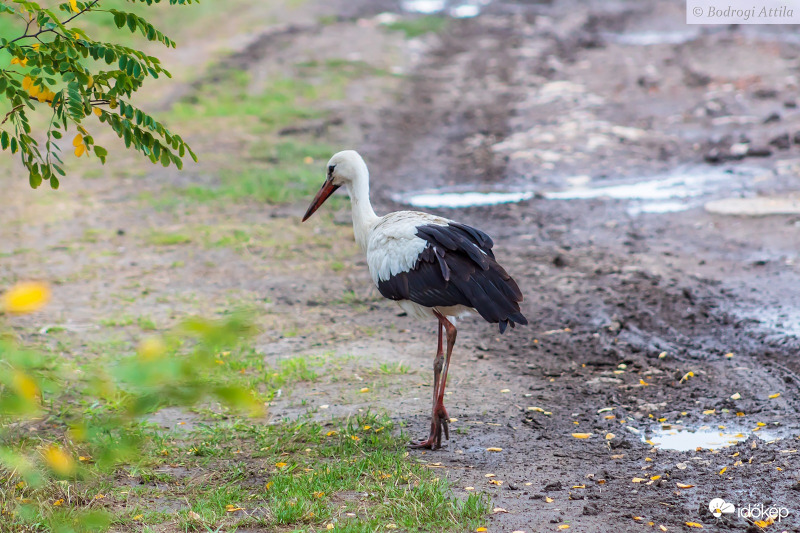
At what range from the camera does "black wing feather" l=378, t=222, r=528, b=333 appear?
4.58 m

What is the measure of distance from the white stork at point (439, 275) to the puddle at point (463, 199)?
425 centimetres

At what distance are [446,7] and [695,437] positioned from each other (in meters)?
18.4

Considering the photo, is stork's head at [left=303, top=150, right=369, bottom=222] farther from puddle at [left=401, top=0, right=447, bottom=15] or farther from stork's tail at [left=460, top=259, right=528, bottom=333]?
puddle at [left=401, top=0, right=447, bottom=15]

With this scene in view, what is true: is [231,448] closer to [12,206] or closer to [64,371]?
[64,371]

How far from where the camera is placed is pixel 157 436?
4938 millimetres

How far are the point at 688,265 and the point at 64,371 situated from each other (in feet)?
17.9

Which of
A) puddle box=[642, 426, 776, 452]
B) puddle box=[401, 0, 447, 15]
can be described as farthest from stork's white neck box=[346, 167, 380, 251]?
puddle box=[401, 0, 447, 15]

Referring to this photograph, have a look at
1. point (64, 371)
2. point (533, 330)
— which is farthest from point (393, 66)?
point (64, 371)

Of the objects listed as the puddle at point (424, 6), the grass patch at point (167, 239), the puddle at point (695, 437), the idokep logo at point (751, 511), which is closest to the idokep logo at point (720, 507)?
the idokep logo at point (751, 511)

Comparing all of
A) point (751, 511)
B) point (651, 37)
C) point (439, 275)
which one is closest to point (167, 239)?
point (439, 275)

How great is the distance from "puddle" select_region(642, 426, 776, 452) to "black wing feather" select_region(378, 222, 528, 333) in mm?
1159

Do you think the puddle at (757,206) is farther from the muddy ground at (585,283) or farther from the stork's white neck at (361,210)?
the stork's white neck at (361,210)

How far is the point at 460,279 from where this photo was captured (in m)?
4.66

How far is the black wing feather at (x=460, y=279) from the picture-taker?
15.0ft
